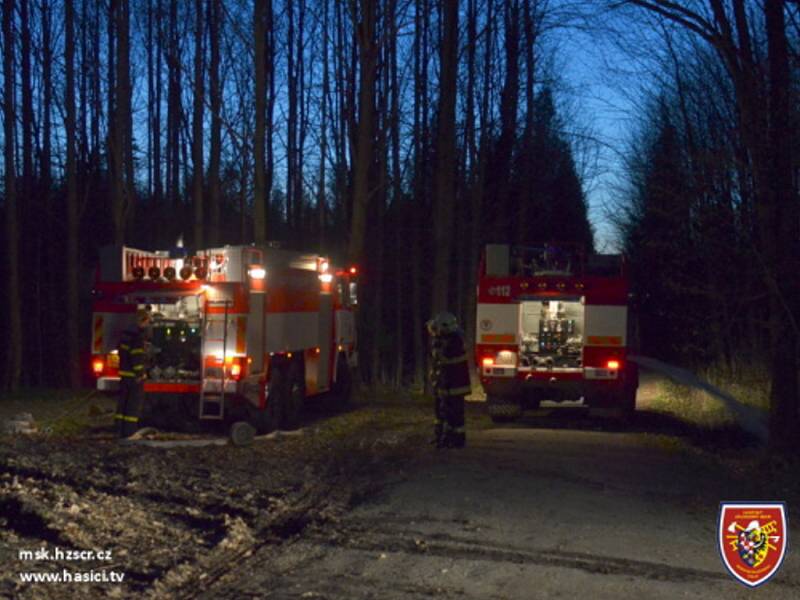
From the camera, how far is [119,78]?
92.9ft

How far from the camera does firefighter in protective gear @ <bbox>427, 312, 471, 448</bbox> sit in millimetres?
13523

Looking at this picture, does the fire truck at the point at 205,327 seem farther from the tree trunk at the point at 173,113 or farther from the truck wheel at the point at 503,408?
the tree trunk at the point at 173,113

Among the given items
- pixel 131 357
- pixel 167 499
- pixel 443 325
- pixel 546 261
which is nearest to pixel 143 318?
pixel 131 357

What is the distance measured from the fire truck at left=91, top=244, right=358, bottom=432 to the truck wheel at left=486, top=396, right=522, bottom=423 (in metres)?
3.69

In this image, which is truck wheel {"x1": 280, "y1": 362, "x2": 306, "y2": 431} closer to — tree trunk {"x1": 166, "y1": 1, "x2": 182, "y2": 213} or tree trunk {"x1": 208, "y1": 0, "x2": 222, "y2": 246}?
tree trunk {"x1": 208, "y1": 0, "x2": 222, "y2": 246}

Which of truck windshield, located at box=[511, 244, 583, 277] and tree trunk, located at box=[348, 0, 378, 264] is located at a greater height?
tree trunk, located at box=[348, 0, 378, 264]

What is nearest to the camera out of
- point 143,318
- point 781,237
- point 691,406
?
point 781,237

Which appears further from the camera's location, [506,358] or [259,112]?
[259,112]

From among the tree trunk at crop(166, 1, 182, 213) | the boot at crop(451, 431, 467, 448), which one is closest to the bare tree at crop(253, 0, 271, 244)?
the boot at crop(451, 431, 467, 448)

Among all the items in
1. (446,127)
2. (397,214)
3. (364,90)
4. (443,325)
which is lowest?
(443,325)

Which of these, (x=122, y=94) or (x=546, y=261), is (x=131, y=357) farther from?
(x=122, y=94)

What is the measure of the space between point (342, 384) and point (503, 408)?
394cm

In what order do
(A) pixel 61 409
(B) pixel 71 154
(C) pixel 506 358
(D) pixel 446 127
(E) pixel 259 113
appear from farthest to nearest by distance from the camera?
(B) pixel 71 154 < (E) pixel 259 113 < (D) pixel 446 127 < (A) pixel 61 409 < (C) pixel 506 358

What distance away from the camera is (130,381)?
48.2ft
